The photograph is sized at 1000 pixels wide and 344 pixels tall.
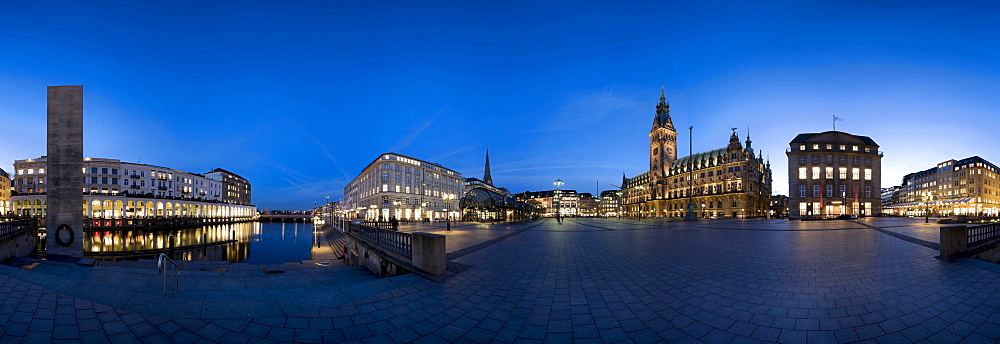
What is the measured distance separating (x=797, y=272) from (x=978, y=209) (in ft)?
440

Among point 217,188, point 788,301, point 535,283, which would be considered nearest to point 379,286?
point 535,283

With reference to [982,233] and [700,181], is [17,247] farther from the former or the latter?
[700,181]

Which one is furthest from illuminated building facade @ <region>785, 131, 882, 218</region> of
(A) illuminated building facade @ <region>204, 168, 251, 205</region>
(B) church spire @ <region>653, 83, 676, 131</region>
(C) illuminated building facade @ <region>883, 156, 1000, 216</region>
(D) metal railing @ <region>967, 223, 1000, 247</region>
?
(A) illuminated building facade @ <region>204, 168, 251, 205</region>

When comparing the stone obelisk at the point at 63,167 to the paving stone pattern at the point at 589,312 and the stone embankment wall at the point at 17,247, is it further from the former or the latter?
the paving stone pattern at the point at 589,312

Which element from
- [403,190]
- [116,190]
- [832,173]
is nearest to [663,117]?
[832,173]

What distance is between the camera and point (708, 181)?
102 m

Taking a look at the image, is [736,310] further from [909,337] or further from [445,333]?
[445,333]

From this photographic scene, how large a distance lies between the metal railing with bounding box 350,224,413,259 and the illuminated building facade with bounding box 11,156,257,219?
89553 millimetres

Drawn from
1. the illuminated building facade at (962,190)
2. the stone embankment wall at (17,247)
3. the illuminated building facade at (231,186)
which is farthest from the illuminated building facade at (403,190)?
the illuminated building facade at (962,190)

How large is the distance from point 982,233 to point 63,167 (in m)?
39.5

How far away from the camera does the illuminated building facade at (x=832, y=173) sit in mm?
76312

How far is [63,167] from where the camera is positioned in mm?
18828

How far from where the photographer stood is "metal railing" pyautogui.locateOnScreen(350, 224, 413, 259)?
10070mm

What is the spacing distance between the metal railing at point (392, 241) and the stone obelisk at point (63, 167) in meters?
17.0
